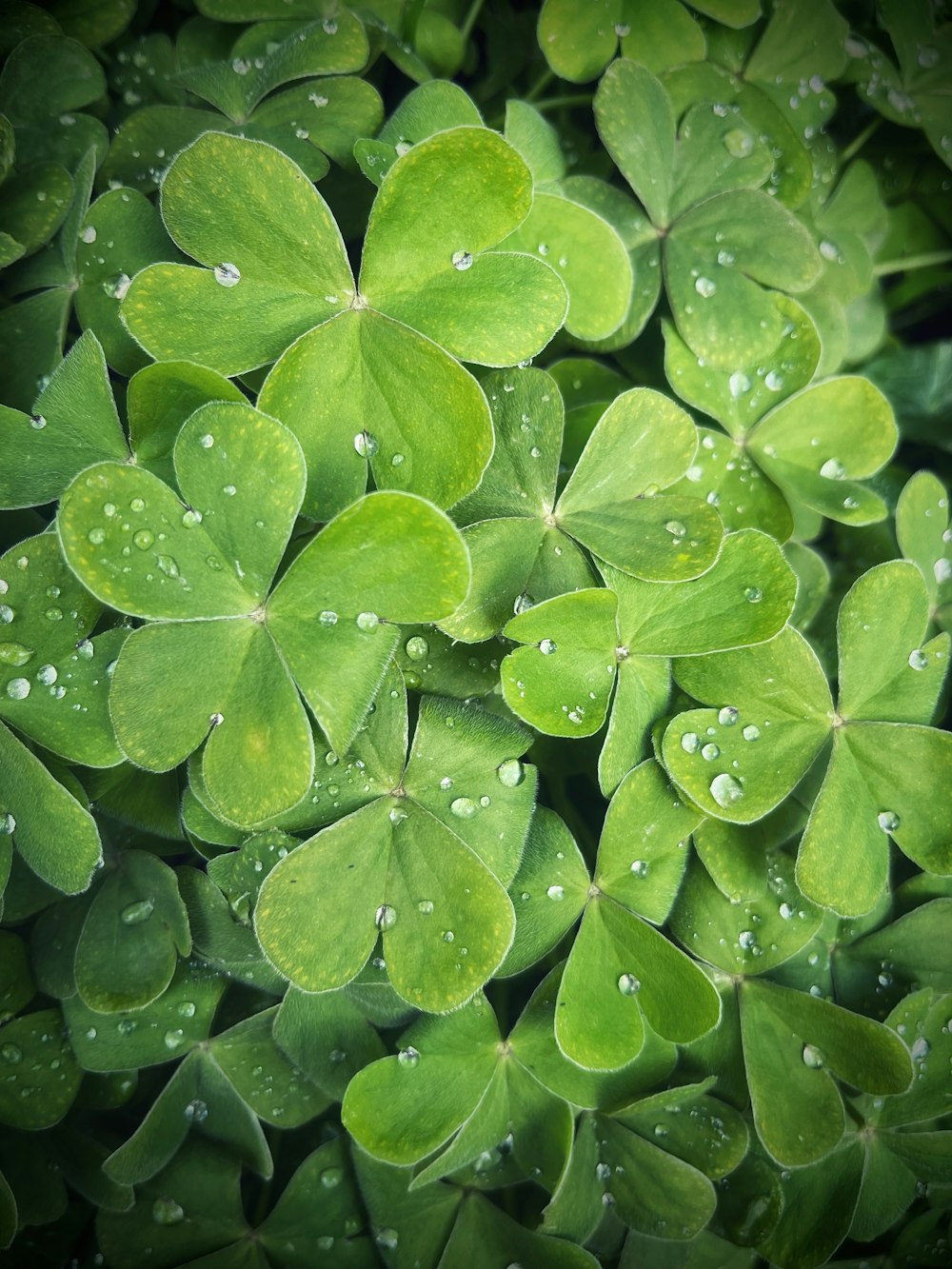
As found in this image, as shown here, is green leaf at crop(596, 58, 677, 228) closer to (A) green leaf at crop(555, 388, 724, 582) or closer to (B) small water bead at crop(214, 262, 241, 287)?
(A) green leaf at crop(555, 388, 724, 582)

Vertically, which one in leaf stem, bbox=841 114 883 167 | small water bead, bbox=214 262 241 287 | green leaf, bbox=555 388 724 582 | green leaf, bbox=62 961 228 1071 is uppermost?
leaf stem, bbox=841 114 883 167

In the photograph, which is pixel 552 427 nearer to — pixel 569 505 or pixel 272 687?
pixel 569 505

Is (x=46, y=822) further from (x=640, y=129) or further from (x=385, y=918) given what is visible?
(x=640, y=129)

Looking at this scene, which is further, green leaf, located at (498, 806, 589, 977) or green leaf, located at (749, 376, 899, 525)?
green leaf, located at (749, 376, 899, 525)

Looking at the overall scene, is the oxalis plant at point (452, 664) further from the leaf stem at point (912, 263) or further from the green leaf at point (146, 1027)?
the leaf stem at point (912, 263)

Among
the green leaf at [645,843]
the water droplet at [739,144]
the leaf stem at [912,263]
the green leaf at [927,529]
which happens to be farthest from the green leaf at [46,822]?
the leaf stem at [912,263]

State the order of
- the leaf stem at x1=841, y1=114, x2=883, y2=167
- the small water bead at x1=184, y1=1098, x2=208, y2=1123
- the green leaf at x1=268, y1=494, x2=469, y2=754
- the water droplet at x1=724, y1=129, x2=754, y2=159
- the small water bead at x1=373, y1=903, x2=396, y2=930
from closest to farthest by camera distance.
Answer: the green leaf at x1=268, y1=494, x2=469, y2=754 → the small water bead at x1=373, y1=903, x2=396, y2=930 → the small water bead at x1=184, y1=1098, x2=208, y2=1123 → the water droplet at x1=724, y1=129, x2=754, y2=159 → the leaf stem at x1=841, y1=114, x2=883, y2=167

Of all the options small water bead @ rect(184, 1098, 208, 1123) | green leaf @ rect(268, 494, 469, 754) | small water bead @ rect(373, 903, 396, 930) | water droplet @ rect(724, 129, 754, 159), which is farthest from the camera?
water droplet @ rect(724, 129, 754, 159)

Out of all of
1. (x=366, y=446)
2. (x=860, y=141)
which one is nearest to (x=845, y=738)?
(x=366, y=446)

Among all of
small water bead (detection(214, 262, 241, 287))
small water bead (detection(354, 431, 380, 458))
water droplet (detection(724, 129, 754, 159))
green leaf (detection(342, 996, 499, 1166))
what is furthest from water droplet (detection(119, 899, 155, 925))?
water droplet (detection(724, 129, 754, 159))
